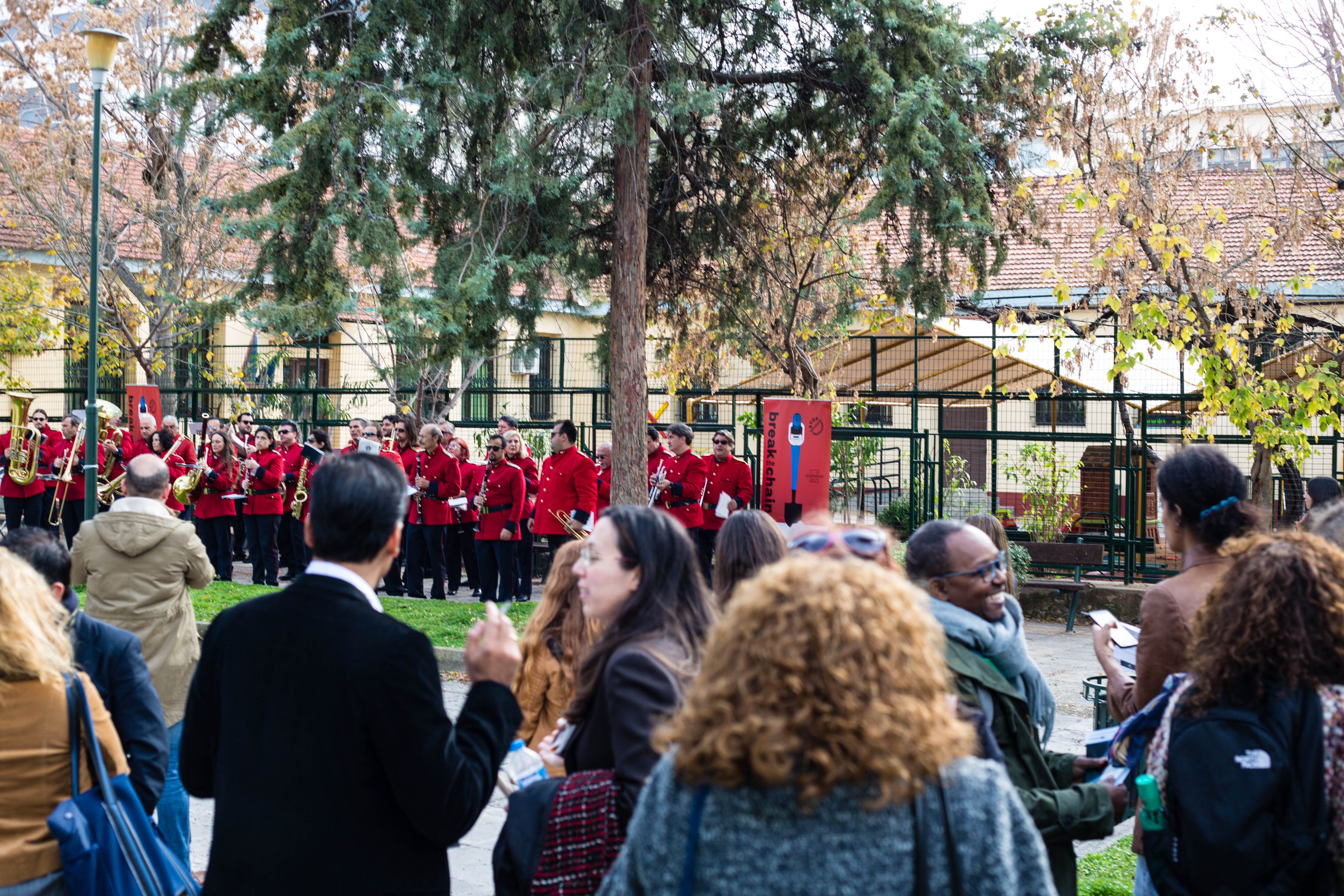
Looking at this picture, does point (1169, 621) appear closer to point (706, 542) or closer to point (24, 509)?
point (706, 542)

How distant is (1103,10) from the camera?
11.3 metres

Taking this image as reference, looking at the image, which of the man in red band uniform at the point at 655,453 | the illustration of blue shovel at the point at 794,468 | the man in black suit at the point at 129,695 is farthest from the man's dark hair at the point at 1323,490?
the man in black suit at the point at 129,695

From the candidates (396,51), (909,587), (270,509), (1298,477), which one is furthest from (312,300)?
(1298,477)

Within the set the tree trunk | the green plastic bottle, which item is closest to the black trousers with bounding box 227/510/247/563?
the tree trunk

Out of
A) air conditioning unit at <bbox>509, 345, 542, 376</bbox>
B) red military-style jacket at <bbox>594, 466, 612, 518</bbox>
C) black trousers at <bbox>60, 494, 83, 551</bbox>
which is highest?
air conditioning unit at <bbox>509, 345, 542, 376</bbox>

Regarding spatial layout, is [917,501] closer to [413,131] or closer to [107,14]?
[413,131]

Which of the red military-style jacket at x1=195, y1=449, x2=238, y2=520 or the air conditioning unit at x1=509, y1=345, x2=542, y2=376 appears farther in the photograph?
the red military-style jacket at x1=195, y1=449, x2=238, y2=520

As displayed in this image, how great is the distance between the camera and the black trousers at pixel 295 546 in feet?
49.3

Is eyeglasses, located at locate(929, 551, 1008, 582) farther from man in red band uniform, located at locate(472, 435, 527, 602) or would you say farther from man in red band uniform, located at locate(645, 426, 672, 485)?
man in red band uniform, located at locate(645, 426, 672, 485)

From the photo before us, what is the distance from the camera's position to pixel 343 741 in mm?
2406

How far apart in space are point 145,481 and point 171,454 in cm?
995

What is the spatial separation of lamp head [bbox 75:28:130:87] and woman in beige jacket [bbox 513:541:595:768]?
8723 mm

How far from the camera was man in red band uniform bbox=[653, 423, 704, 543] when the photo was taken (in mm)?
13109

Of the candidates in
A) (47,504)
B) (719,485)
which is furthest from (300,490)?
(47,504)
